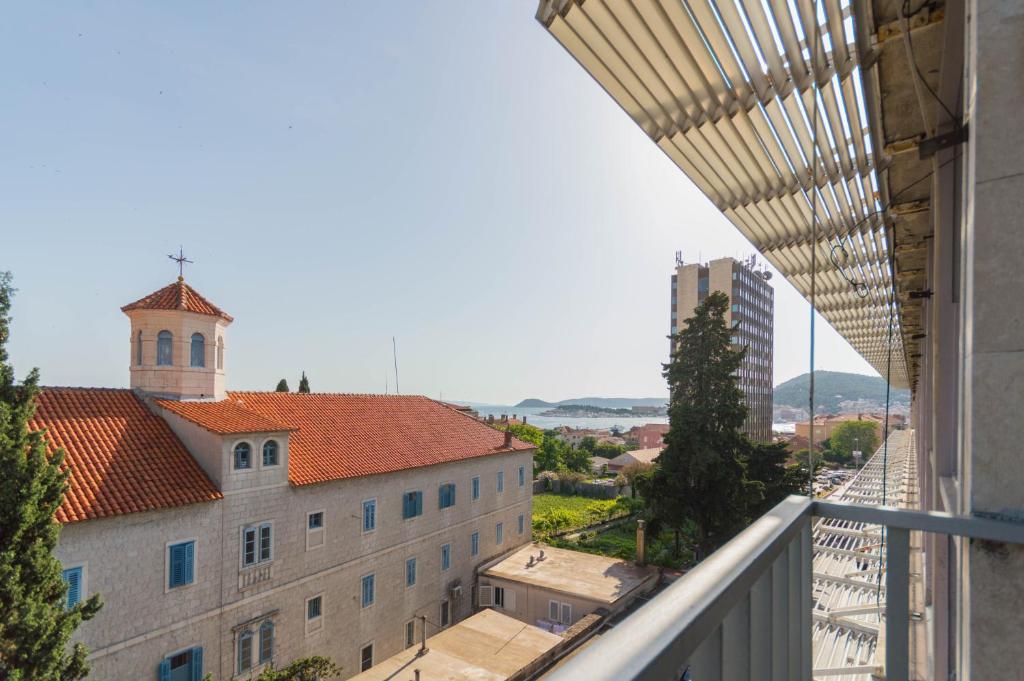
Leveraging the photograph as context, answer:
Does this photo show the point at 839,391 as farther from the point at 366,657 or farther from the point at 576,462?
the point at 366,657

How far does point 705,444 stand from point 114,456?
1454cm

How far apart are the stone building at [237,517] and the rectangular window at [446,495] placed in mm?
56

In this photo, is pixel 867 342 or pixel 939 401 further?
pixel 867 342

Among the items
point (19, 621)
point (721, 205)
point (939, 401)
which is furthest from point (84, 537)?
point (939, 401)

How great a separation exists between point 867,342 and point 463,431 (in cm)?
1272

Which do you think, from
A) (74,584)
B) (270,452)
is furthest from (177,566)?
(270,452)

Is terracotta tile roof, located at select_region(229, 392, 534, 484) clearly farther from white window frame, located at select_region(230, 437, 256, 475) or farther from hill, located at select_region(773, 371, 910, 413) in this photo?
hill, located at select_region(773, 371, 910, 413)

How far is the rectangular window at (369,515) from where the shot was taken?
44.0ft

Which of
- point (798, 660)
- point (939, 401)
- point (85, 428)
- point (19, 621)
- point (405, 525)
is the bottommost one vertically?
point (405, 525)

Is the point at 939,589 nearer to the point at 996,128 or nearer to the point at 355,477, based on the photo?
the point at 996,128

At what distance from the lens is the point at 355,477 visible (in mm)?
13094

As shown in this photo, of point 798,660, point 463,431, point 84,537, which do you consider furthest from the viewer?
point 463,431

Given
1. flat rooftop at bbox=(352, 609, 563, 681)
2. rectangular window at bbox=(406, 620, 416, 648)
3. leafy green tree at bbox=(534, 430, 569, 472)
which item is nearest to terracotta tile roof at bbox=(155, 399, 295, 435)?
flat rooftop at bbox=(352, 609, 563, 681)

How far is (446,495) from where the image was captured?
1611 centimetres
